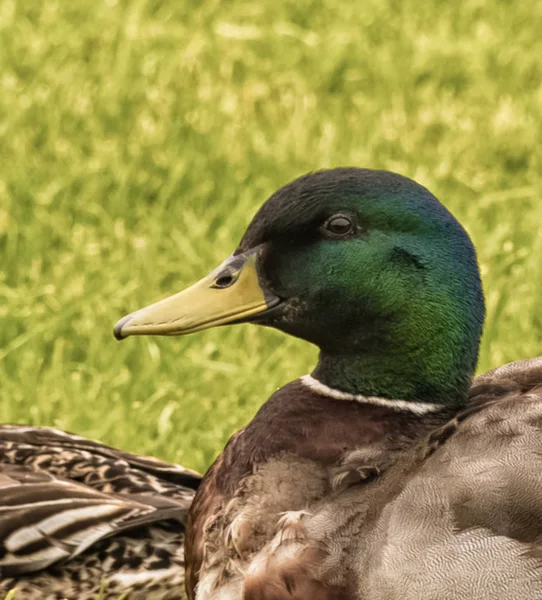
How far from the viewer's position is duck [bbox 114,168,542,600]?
2490 millimetres

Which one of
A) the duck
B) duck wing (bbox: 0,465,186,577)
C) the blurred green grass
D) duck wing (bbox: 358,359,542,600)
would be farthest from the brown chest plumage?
the blurred green grass

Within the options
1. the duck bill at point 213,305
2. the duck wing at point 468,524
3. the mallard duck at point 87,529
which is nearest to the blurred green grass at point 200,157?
the mallard duck at point 87,529

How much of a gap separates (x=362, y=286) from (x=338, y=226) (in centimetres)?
13

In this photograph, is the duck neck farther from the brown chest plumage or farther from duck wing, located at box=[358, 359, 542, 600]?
duck wing, located at box=[358, 359, 542, 600]

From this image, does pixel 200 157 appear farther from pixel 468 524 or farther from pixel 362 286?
pixel 468 524

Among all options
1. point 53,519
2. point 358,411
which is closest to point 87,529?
point 53,519

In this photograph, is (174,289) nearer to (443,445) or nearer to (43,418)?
(43,418)

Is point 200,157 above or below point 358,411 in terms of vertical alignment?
above

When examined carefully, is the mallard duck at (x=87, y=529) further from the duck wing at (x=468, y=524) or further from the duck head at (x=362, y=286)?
the duck wing at (x=468, y=524)

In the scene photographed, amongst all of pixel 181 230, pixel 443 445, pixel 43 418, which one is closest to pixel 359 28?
pixel 181 230

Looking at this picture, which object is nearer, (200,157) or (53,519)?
(53,519)

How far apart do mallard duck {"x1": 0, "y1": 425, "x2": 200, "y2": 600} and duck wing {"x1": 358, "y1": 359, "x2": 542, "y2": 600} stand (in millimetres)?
812

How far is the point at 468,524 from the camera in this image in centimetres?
245

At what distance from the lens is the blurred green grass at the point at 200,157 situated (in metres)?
4.09
